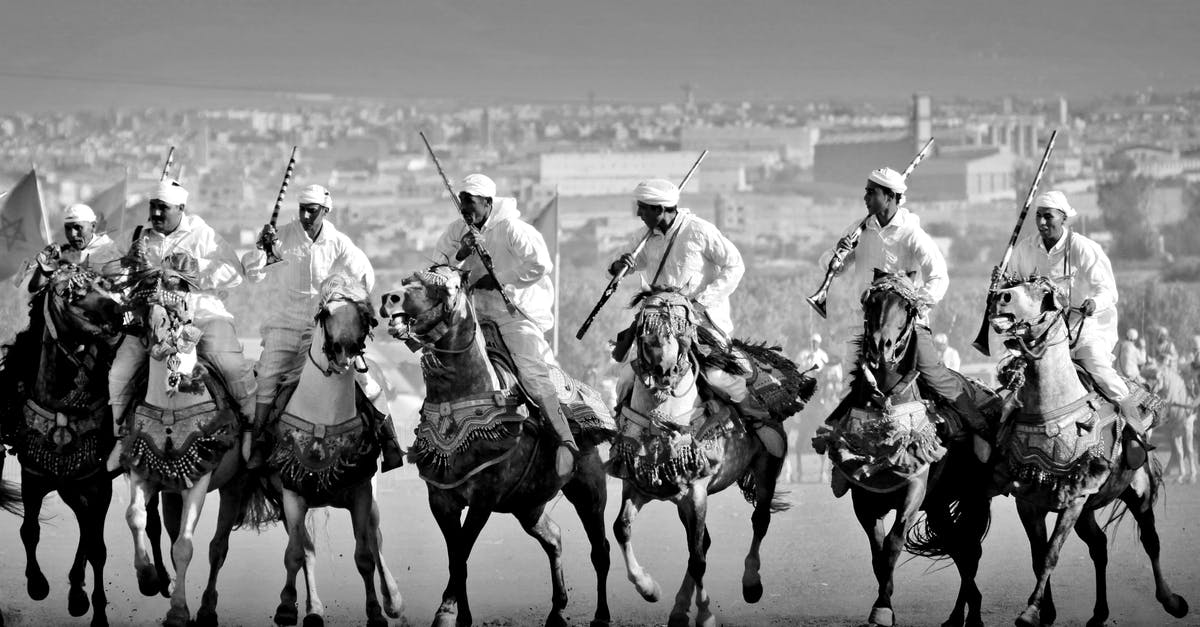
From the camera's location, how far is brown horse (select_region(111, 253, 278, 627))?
46.7 ft

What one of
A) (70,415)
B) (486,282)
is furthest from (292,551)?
(486,282)

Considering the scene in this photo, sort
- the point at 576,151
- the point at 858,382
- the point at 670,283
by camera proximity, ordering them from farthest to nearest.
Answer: the point at 576,151
the point at 670,283
the point at 858,382

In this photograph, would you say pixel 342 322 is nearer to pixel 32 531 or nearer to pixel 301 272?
pixel 301 272

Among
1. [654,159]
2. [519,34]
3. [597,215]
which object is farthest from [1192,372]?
[519,34]

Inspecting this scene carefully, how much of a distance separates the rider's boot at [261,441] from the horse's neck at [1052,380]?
5636 mm

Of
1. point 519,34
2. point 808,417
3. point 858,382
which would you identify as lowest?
point 808,417

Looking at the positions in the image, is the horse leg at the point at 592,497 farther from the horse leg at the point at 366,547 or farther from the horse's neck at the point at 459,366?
the horse leg at the point at 366,547

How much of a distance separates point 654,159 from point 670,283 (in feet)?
481

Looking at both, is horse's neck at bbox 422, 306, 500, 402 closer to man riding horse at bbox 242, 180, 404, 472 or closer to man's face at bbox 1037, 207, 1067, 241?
man riding horse at bbox 242, 180, 404, 472

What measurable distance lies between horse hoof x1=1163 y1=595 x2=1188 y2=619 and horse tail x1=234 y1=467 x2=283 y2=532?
269 inches

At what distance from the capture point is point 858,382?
14.0 m

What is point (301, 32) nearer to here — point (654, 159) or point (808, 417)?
point (654, 159)

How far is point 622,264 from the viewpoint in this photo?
48.6 ft

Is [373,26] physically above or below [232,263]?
above
